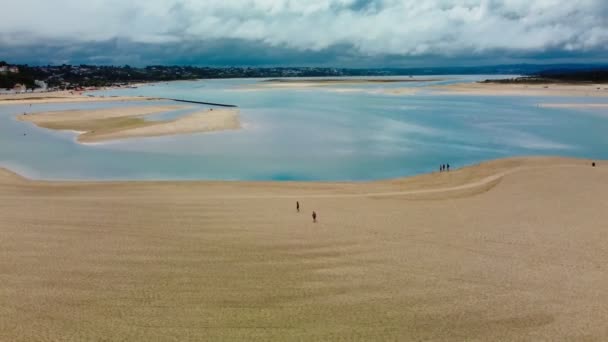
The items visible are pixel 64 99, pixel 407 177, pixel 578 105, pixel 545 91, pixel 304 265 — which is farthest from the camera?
pixel 545 91

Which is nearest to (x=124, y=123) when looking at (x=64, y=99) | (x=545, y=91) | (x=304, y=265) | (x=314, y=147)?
(x=314, y=147)

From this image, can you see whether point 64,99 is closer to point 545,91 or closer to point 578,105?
point 578,105

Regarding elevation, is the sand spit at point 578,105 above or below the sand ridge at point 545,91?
below

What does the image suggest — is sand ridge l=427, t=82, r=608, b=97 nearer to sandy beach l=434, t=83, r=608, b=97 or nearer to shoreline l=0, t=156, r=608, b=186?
sandy beach l=434, t=83, r=608, b=97

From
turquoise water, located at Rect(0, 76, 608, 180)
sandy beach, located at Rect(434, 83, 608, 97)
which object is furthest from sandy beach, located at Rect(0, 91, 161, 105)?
sandy beach, located at Rect(434, 83, 608, 97)

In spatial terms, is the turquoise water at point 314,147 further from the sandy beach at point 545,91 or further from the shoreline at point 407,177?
the sandy beach at point 545,91

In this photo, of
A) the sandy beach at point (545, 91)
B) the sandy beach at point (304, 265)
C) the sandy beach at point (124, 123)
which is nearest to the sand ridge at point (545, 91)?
the sandy beach at point (545, 91)
